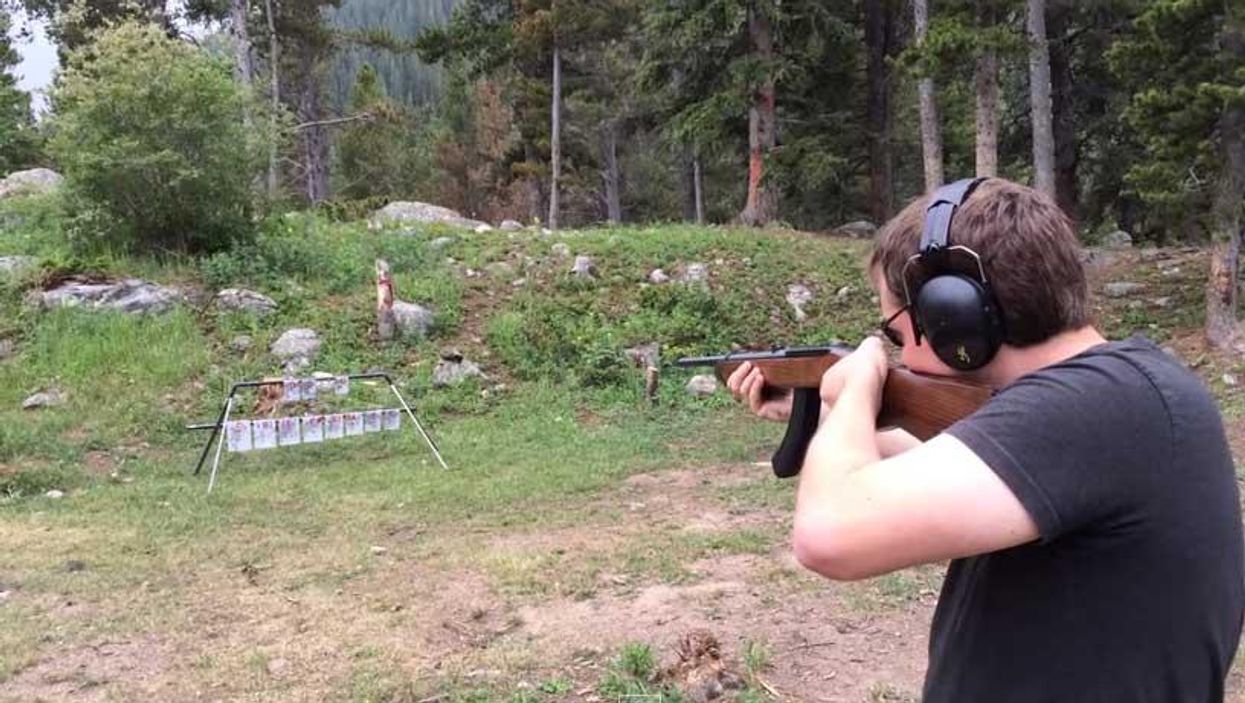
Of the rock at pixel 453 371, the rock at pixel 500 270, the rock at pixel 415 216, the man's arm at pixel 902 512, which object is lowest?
the rock at pixel 453 371

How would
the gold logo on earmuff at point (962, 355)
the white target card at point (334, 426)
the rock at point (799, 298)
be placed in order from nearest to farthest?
the gold logo on earmuff at point (962, 355)
the white target card at point (334, 426)
the rock at point (799, 298)

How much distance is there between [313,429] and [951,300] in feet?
27.5

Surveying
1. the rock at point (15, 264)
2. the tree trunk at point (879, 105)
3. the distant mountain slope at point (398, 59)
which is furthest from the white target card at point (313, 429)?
the distant mountain slope at point (398, 59)

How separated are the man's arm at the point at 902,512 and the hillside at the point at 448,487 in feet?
9.16

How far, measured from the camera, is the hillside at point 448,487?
4.46 m

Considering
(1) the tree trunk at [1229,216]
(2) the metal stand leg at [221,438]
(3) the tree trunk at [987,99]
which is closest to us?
(2) the metal stand leg at [221,438]

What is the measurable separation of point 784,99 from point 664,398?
934cm

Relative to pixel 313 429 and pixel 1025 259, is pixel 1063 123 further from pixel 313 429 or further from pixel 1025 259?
pixel 1025 259

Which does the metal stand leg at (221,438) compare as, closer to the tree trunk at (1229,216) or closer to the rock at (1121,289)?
the tree trunk at (1229,216)

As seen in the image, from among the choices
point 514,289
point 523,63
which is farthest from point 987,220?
point 523,63

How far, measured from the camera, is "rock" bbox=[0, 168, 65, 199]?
17.0 metres

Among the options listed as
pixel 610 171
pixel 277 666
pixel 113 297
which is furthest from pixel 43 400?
pixel 610 171

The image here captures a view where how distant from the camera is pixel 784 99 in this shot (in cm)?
1912

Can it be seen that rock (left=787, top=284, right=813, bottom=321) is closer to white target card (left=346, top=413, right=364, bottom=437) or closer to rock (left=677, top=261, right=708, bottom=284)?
rock (left=677, top=261, right=708, bottom=284)
